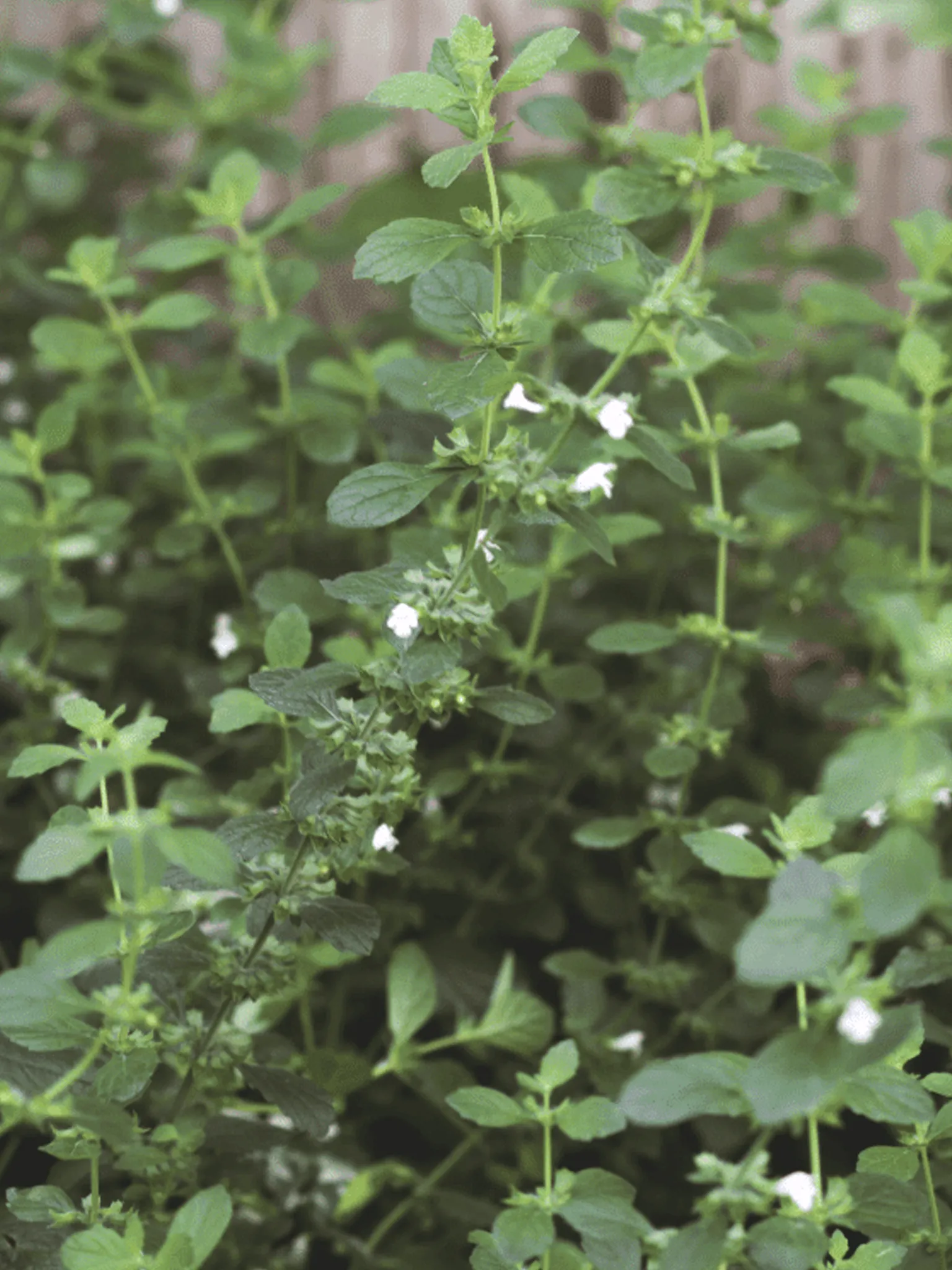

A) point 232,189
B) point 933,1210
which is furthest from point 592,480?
point 232,189

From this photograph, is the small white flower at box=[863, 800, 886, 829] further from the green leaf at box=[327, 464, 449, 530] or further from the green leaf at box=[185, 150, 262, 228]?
the green leaf at box=[185, 150, 262, 228]

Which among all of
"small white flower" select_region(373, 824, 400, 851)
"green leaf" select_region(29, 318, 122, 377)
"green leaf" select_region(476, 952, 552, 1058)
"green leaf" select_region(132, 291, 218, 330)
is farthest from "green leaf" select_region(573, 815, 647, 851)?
"green leaf" select_region(29, 318, 122, 377)

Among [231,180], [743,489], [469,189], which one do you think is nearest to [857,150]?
[469,189]

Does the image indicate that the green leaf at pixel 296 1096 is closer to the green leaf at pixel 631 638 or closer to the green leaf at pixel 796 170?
the green leaf at pixel 631 638

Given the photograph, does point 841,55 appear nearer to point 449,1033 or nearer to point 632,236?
point 632,236

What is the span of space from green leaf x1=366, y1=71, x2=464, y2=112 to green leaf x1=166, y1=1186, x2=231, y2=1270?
57cm

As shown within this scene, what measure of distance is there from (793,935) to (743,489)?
0.85m

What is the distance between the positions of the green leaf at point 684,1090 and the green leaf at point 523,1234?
12 centimetres

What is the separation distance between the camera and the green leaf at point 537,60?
62cm

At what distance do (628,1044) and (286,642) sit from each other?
42cm

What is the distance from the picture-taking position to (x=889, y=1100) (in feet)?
1.87

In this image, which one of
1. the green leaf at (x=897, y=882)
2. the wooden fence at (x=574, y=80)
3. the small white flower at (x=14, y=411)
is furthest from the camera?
the wooden fence at (x=574, y=80)

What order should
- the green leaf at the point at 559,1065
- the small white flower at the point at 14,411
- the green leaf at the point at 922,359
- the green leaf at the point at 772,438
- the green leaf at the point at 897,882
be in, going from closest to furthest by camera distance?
the green leaf at the point at 897,882 < the green leaf at the point at 559,1065 < the green leaf at the point at 772,438 < the green leaf at the point at 922,359 < the small white flower at the point at 14,411

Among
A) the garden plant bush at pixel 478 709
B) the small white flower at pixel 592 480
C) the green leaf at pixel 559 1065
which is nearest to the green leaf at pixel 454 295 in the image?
the garden plant bush at pixel 478 709
